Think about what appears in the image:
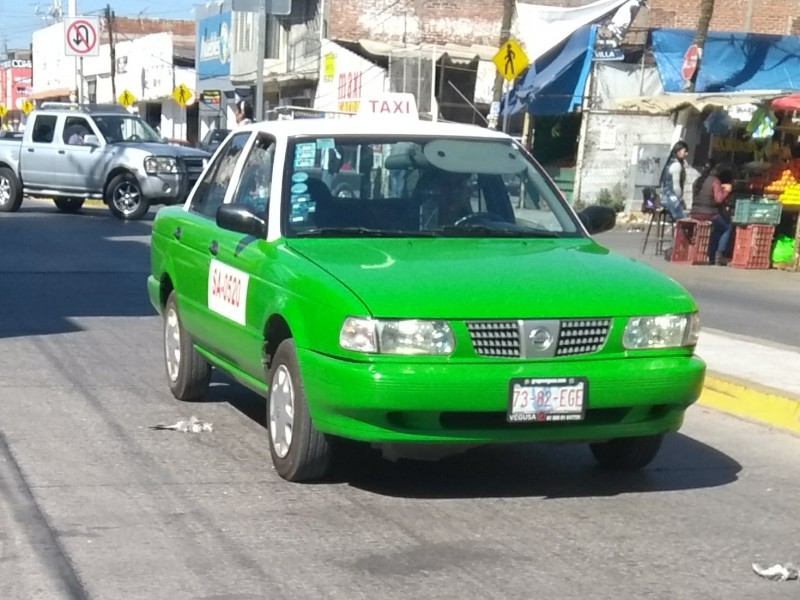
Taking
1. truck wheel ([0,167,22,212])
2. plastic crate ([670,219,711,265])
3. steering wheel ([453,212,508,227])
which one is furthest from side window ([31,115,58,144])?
steering wheel ([453,212,508,227])

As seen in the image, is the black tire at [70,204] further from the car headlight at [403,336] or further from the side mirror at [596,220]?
the car headlight at [403,336]

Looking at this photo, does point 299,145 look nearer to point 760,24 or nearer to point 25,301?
point 25,301

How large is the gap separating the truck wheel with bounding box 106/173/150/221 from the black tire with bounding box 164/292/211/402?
1614 cm

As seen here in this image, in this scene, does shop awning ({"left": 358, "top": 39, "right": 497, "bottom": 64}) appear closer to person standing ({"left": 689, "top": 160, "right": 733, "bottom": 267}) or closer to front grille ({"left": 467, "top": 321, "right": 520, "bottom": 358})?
person standing ({"left": 689, "top": 160, "right": 733, "bottom": 267})

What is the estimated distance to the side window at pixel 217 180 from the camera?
8.27 meters

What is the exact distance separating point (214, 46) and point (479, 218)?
48.3m

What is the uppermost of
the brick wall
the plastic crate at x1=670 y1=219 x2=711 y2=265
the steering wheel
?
the brick wall

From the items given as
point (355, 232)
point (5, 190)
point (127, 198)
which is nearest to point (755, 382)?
point (355, 232)

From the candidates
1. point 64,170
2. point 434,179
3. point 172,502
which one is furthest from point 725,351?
point 64,170

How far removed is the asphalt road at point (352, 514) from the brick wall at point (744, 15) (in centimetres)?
3174

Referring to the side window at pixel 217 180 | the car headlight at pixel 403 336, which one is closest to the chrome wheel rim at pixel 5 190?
the side window at pixel 217 180

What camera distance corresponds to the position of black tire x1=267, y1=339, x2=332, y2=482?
21.2 ft

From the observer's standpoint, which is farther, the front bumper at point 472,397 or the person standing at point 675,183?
the person standing at point 675,183

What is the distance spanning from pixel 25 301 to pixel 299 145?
6.87 metres
